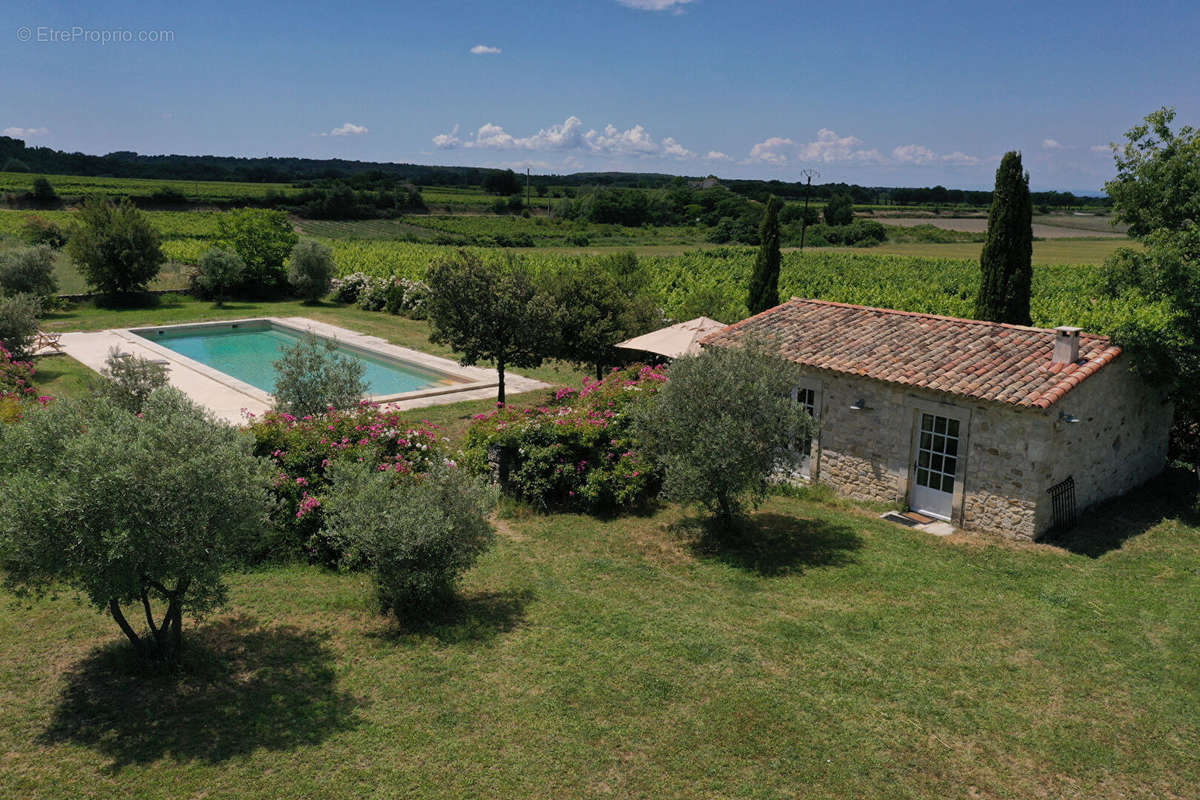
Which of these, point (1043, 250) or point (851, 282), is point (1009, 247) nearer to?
point (851, 282)

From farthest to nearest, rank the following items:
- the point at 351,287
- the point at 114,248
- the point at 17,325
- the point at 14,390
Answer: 1. the point at 351,287
2. the point at 114,248
3. the point at 17,325
4. the point at 14,390

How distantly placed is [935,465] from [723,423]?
444 centimetres

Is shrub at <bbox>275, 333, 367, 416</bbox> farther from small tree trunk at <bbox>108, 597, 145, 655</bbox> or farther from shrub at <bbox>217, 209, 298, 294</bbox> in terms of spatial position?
shrub at <bbox>217, 209, 298, 294</bbox>

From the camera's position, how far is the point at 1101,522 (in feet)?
43.1

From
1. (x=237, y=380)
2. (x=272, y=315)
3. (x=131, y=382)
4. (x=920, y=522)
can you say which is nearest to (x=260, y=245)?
(x=272, y=315)

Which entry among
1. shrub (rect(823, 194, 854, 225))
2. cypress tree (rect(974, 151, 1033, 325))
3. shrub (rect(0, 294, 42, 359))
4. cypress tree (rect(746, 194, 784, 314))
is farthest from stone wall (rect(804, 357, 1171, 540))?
shrub (rect(823, 194, 854, 225))

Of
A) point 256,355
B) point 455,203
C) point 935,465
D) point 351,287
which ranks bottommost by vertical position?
point 256,355

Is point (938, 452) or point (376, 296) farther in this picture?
point (376, 296)

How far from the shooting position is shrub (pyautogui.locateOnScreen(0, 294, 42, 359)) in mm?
21500

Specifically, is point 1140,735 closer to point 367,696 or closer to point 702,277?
point 367,696

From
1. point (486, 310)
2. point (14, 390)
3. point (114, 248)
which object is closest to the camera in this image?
point (14, 390)

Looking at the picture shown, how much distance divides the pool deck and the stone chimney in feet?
44.3

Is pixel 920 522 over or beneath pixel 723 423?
beneath

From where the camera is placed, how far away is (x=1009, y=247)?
18.3 meters
